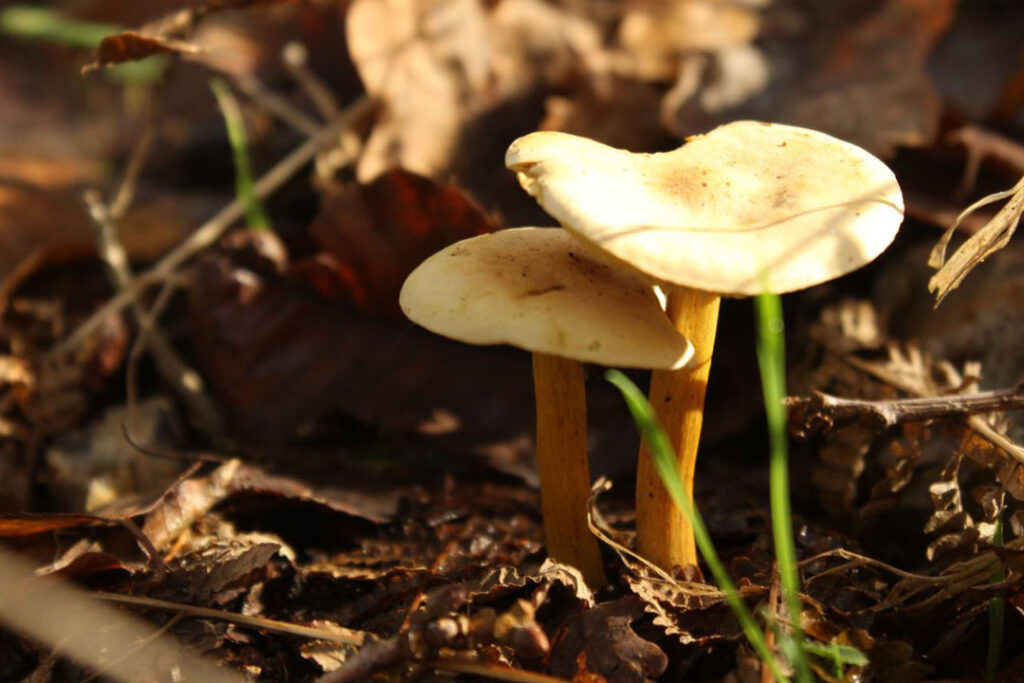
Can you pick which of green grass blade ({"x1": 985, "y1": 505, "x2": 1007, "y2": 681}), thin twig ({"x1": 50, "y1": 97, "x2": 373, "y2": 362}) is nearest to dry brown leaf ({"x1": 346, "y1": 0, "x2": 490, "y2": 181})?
thin twig ({"x1": 50, "y1": 97, "x2": 373, "y2": 362})

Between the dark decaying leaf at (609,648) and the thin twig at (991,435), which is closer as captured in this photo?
the dark decaying leaf at (609,648)

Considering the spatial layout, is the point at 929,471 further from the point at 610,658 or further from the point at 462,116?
the point at 462,116

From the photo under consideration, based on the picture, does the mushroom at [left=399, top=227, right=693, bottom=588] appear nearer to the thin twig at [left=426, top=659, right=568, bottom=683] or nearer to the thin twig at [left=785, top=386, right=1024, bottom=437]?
the thin twig at [left=426, top=659, right=568, bottom=683]

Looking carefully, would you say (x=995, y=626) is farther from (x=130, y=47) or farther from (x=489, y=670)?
(x=130, y=47)

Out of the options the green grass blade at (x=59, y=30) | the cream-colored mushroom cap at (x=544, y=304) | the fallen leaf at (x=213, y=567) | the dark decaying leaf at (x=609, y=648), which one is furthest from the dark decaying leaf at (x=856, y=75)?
the green grass blade at (x=59, y=30)

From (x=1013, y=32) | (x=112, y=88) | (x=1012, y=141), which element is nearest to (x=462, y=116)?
(x=1012, y=141)

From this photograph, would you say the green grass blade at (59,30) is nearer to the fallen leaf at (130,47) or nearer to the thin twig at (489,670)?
the fallen leaf at (130,47)
